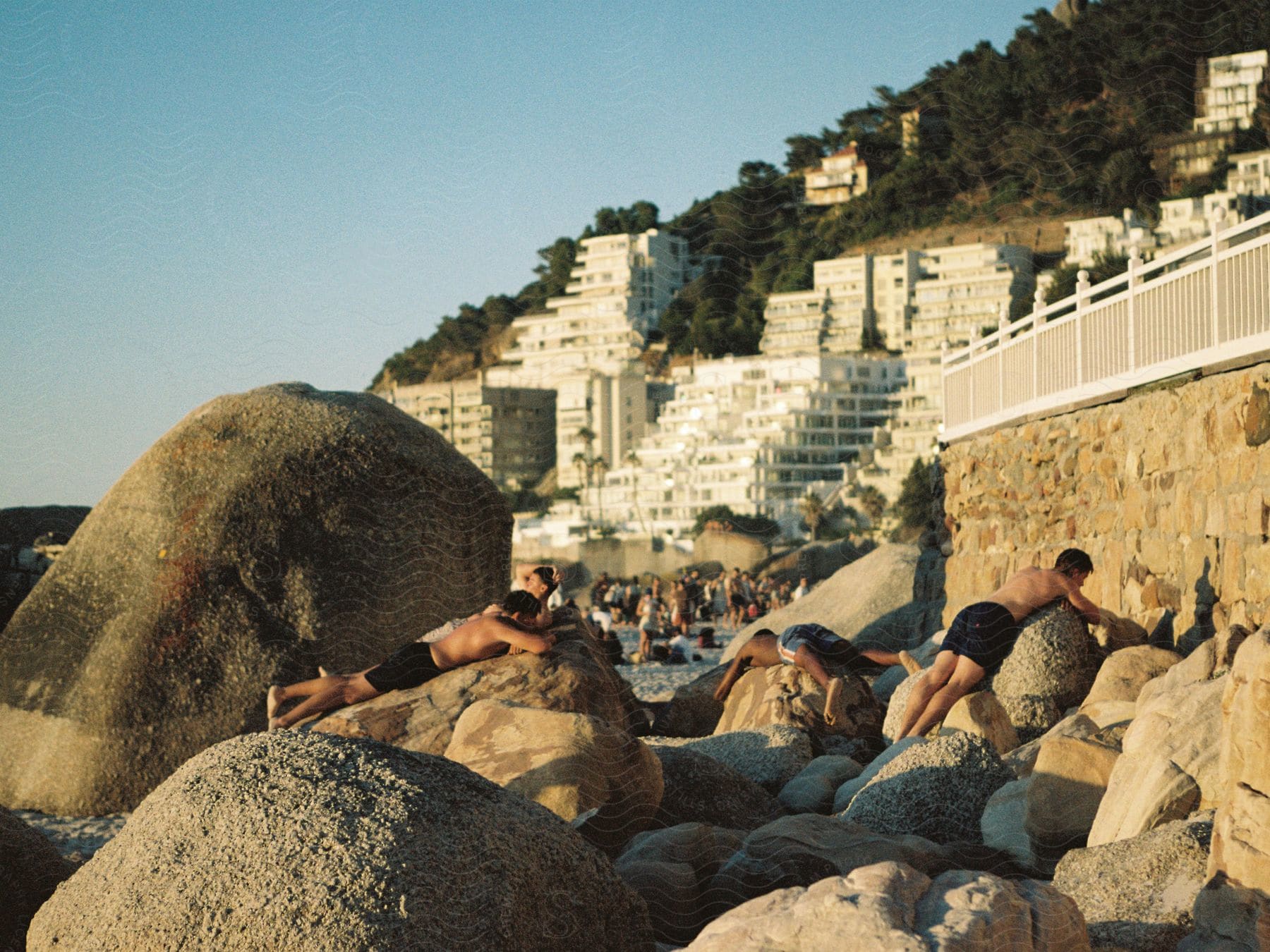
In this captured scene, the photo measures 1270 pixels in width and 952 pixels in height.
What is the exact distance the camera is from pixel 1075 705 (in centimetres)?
588

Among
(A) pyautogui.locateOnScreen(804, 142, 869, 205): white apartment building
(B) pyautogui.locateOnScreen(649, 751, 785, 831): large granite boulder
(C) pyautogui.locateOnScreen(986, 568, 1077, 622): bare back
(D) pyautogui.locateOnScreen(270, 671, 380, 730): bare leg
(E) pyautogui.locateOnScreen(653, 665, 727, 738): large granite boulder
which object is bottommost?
(E) pyautogui.locateOnScreen(653, 665, 727, 738): large granite boulder

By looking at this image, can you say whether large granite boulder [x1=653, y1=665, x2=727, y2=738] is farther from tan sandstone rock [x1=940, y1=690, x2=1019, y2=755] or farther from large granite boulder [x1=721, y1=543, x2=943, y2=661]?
large granite boulder [x1=721, y1=543, x2=943, y2=661]

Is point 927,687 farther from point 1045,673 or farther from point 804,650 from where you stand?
point 804,650

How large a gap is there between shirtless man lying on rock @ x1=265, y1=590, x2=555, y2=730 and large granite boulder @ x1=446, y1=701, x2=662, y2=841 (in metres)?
1.22

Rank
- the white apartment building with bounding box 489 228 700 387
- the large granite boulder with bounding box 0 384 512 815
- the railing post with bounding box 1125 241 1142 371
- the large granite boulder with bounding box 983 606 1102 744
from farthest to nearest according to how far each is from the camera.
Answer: the white apartment building with bounding box 489 228 700 387 < the railing post with bounding box 1125 241 1142 371 < the large granite boulder with bounding box 0 384 512 815 < the large granite boulder with bounding box 983 606 1102 744

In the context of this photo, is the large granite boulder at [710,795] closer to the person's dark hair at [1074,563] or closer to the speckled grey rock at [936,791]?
the speckled grey rock at [936,791]

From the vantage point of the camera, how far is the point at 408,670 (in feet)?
18.3

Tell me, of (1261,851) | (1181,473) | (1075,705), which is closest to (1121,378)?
(1181,473)

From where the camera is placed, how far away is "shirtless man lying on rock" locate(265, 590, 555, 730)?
5.53 metres

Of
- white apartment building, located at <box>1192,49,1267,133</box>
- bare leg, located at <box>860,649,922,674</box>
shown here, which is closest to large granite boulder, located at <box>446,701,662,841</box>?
bare leg, located at <box>860,649,922,674</box>

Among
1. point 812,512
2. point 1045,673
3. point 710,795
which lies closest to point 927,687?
point 1045,673

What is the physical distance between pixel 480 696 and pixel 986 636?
2183 mm

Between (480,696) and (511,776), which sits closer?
(511,776)

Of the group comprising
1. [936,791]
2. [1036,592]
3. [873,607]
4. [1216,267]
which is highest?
[1216,267]
